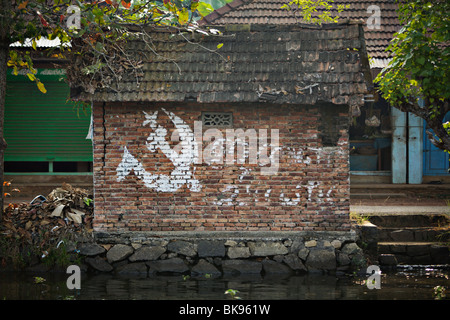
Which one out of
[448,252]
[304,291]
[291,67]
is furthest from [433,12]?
[304,291]

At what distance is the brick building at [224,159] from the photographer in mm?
9664

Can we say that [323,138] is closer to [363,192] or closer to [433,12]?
[433,12]

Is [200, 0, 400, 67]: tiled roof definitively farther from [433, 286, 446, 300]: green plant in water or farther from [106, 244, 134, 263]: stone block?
[433, 286, 446, 300]: green plant in water

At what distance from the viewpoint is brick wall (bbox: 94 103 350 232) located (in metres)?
9.68

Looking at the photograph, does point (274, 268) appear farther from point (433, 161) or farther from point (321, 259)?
point (433, 161)

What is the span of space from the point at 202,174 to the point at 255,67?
84.3 inches

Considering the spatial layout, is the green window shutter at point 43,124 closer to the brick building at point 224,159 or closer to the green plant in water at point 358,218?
the brick building at point 224,159

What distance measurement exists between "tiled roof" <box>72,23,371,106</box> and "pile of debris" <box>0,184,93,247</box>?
2152 millimetres

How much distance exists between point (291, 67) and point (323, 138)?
1.40 m

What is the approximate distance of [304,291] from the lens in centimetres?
841

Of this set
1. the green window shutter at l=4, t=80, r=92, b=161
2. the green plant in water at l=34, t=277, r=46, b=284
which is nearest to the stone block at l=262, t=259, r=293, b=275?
the green plant in water at l=34, t=277, r=46, b=284

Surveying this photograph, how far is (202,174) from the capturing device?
382 inches

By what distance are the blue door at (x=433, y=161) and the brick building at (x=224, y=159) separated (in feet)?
20.2

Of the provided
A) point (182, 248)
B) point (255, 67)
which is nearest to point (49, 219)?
point (182, 248)
